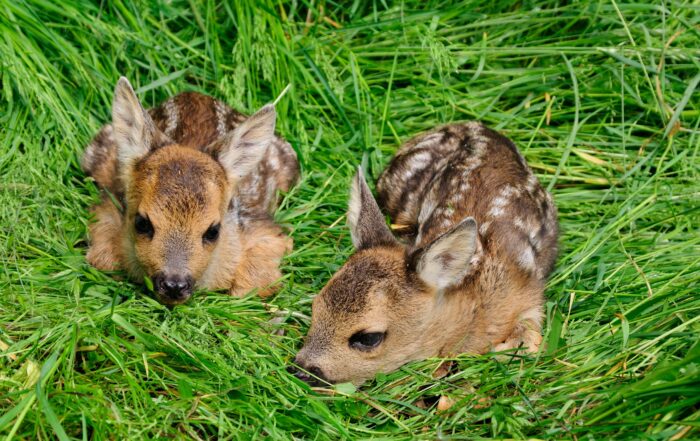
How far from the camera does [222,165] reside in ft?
16.2

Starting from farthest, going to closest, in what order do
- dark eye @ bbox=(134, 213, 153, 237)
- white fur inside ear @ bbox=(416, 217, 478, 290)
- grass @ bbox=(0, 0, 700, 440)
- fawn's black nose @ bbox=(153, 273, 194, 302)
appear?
dark eye @ bbox=(134, 213, 153, 237) → fawn's black nose @ bbox=(153, 273, 194, 302) → white fur inside ear @ bbox=(416, 217, 478, 290) → grass @ bbox=(0, 0, 700, 440)

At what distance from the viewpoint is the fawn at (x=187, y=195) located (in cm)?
445

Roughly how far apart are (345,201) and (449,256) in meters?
1.36

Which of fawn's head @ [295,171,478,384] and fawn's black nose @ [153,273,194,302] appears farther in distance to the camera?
fawn's black nose @ [153,273,194,302]

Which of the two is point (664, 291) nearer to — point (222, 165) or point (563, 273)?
point (563, 273)

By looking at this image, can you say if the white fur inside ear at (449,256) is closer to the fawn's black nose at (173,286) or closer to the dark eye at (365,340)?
the dark eye at (365,340)

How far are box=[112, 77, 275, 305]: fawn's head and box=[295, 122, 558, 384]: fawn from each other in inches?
26.8

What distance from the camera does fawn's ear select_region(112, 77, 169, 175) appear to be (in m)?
4.76

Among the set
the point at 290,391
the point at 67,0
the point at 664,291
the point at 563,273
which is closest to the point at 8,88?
the point at 67,0

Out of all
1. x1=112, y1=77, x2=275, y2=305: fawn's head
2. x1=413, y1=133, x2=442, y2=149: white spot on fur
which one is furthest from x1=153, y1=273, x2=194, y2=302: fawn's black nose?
x1=413, y1=133, x2=442, y2=149: white spot on fur

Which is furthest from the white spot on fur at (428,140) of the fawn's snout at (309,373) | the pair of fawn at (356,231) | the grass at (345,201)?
the fawn's snout at (309,373)

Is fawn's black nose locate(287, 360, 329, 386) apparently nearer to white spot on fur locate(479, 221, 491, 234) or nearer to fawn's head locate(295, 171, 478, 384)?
fawn's head locate(295, 171, 478, 384)

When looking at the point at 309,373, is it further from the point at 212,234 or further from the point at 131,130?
the point at 131,130

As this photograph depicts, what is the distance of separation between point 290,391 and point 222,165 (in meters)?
1.47
